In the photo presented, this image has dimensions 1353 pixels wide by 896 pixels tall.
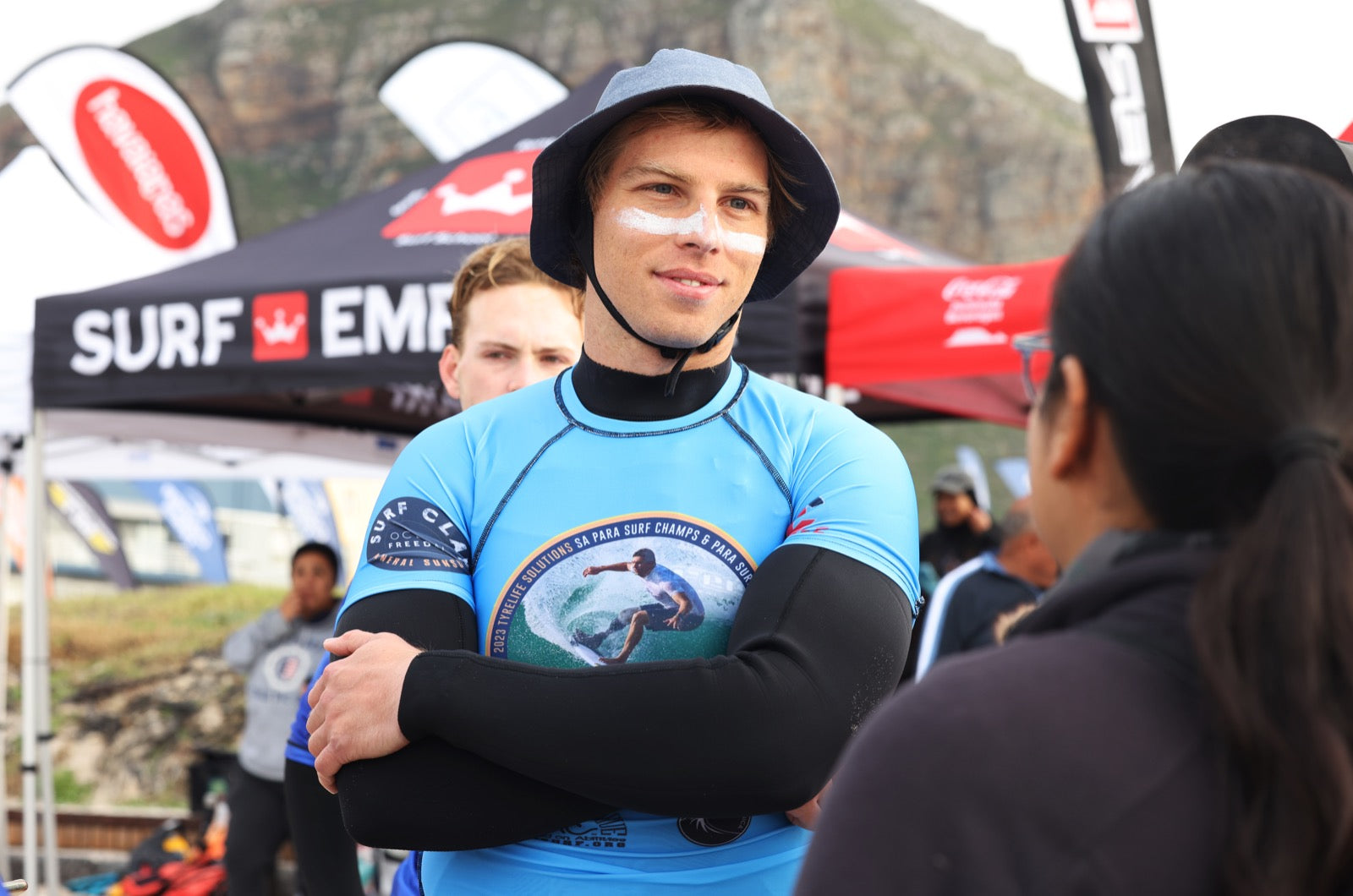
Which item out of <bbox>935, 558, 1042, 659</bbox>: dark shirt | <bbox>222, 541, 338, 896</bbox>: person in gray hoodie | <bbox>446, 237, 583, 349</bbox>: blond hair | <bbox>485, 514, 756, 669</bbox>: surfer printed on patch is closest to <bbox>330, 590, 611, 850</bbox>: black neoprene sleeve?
<bbox>485, 514, 756, 669</bbox>: surfer printed on patch

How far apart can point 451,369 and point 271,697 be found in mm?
3717

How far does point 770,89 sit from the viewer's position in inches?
2514

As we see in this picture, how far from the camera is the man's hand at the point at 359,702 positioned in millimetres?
1344

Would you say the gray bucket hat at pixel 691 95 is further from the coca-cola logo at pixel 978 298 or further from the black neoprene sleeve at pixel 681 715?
the coca-cola logo at pixel 978 298

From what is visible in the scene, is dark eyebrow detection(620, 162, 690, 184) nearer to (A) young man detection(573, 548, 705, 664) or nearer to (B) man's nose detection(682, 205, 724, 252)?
(B) man's nose detection(682, 205, 724, 252)

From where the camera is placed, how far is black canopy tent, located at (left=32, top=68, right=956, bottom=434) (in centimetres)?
425

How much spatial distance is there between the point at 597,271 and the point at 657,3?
238ft

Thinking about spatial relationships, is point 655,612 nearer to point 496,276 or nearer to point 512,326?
point 512,326

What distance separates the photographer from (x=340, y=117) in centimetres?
6956

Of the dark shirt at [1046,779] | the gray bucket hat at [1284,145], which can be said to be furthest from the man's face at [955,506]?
the dark shirt at [1046,779]

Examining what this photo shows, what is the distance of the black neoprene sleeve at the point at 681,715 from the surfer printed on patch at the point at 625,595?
88 mm

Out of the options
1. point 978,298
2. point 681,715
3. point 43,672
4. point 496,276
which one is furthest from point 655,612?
point 43,672

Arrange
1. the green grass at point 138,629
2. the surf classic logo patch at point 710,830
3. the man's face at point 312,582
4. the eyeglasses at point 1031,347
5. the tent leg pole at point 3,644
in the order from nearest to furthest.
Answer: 1. the eyeglasses at point 1031,347
2. the surf classic logo patch at point 710,830
3. the tent leg pole at point 3,644
4. the man's face at point 312,582
5. the green grass at point 138,629

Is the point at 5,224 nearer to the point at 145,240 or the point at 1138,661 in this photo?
the point at 145,240
